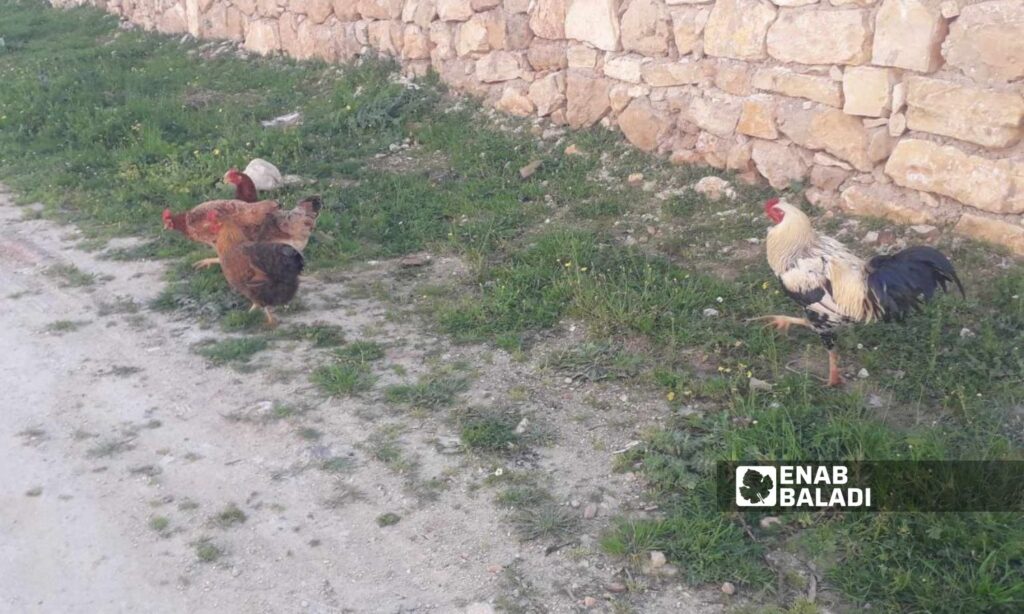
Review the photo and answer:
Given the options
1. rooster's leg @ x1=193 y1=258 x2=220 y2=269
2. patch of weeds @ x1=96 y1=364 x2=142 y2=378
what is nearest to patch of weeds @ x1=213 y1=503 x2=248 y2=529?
patch of weeds @ x1=96 y1=364 x2=142 y2=378

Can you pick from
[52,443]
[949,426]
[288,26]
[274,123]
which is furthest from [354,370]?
[288,26]

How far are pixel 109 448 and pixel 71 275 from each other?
2782mm

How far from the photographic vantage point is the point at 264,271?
5.91 meters

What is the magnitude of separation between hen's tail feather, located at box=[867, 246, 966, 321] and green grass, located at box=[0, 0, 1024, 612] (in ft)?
1.63

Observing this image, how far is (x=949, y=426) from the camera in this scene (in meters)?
4.54

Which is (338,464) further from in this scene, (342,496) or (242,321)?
(242,321)

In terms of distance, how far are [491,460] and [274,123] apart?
22.6 feet

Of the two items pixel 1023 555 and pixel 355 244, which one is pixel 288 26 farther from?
pixel 1023 555

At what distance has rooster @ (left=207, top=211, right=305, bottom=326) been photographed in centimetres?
591

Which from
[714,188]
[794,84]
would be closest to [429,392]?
[714,188]

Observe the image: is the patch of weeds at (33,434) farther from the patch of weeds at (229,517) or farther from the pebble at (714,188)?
the pebble at (714,188)

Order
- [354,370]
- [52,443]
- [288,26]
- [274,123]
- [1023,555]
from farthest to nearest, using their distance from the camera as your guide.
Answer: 1. [288,26]
2. [274,123]
3. [354,370]
4. [52,443]
5. [1023,555]

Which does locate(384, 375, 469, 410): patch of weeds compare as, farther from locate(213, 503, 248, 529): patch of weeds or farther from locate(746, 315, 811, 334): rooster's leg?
locate(746, 315, 811, 334): rooster's leg

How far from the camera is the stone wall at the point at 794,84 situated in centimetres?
580
